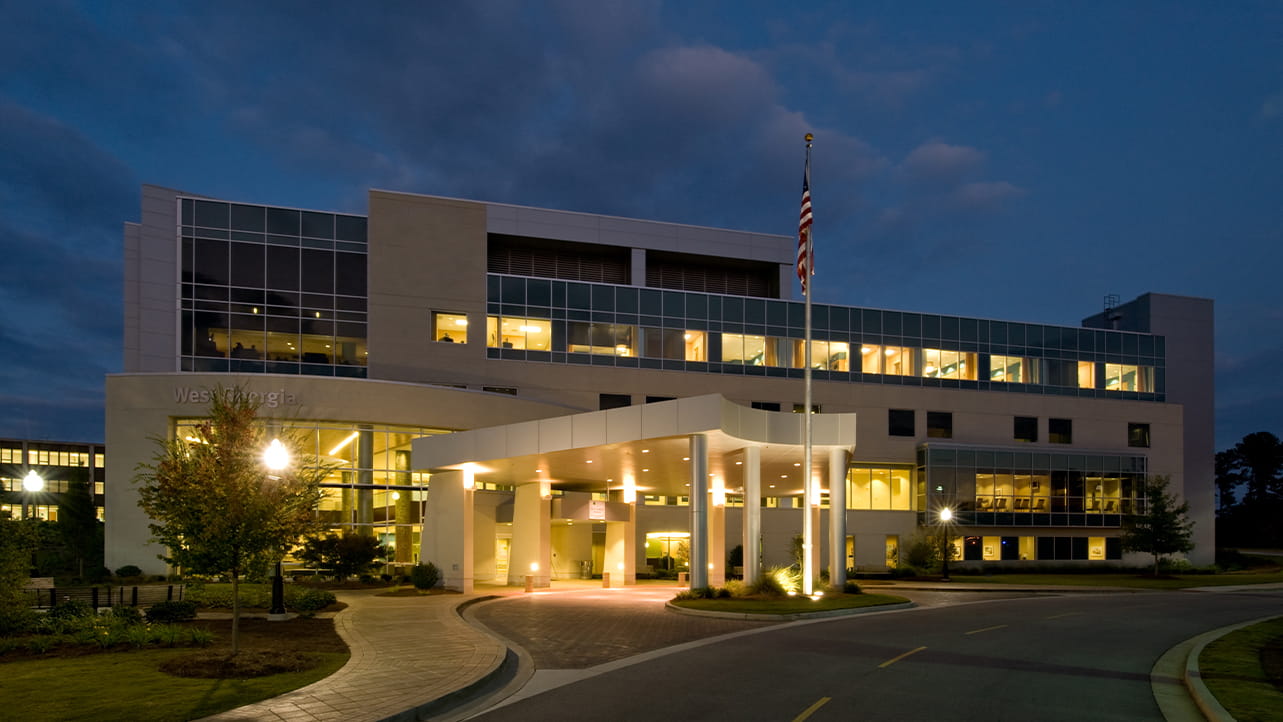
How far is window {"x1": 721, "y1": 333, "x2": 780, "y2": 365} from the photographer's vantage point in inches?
2389

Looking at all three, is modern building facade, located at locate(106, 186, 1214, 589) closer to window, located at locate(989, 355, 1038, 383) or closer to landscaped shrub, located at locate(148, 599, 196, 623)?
window, located at locate(989, 355, 1038, 383)

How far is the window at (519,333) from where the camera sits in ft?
181

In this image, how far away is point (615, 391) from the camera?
57.2 meters

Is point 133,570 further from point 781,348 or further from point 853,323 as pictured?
point 853,323

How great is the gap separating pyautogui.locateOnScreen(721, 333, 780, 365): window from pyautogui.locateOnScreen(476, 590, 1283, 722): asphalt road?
116 feet

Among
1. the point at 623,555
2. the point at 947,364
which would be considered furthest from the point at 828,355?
the point at 623,555

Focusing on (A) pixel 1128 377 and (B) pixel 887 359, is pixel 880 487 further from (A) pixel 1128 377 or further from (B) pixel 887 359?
(A) pixel 1128 377

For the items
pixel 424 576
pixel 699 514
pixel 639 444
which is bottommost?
pixel 424 576

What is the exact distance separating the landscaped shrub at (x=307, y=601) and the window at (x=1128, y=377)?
6184 centimetres

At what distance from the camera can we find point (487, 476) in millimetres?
41375

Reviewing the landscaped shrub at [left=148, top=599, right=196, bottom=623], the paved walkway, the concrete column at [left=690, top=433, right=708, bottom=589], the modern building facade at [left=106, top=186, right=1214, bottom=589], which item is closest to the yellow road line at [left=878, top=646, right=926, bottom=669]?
the paved walkway

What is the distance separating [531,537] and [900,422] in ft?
109

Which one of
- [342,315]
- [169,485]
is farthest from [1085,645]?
[342,315]

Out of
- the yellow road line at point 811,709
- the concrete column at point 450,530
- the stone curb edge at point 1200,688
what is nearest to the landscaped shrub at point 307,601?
the concrete column at point 450,530
